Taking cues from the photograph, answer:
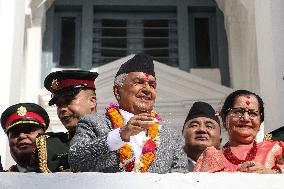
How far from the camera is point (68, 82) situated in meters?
4.27

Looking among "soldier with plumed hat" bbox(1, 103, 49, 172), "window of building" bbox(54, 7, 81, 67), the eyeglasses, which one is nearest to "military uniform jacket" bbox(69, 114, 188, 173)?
the eyeglasses

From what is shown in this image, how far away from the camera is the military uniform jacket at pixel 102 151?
10.6 ft

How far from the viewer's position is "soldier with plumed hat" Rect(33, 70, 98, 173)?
12.7 feet

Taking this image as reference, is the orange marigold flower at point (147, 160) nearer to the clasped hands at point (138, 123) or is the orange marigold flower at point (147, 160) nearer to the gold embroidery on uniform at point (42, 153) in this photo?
the clasped hands at point (138, 123)

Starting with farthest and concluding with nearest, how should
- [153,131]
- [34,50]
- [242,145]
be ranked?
[34,50], [242,145], [153,131]

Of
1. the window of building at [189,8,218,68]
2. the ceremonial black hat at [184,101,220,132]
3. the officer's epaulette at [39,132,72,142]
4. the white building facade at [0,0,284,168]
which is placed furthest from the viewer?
the window of building at [189,8,218,68]

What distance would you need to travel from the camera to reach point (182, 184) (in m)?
2.88

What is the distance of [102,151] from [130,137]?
7.8 inches

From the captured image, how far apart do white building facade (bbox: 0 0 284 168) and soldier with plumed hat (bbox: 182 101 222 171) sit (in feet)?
11.7

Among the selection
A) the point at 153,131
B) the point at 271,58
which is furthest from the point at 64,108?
the point at 271,58

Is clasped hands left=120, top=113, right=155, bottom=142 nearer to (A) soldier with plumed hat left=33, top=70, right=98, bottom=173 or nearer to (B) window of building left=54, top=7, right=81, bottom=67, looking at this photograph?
(A) soldier with plumed hat left=33, top=70, right=98, bottom=173

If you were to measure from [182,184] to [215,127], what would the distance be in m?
1.61

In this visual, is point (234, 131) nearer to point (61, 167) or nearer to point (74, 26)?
point (61, 167)

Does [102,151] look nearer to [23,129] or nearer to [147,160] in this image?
[147,160]
